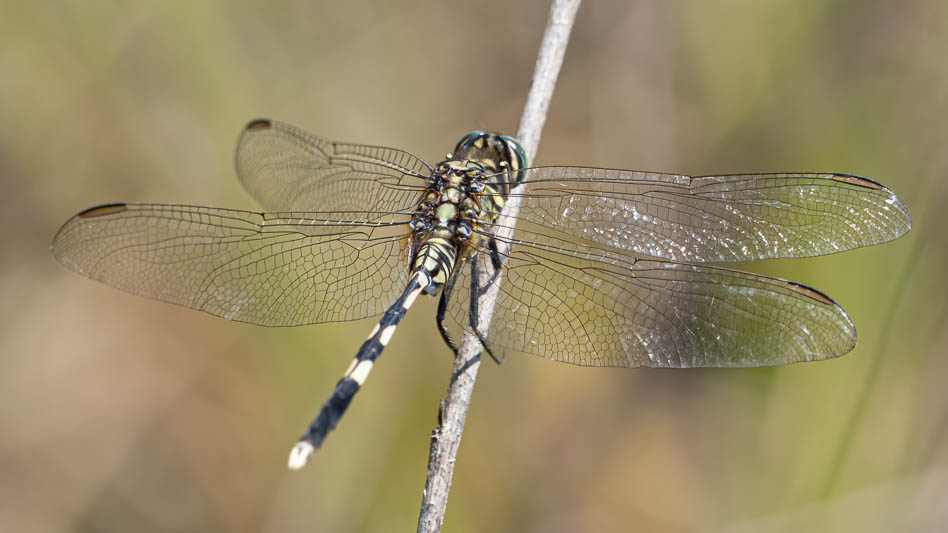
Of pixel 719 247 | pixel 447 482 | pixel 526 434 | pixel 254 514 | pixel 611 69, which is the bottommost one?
pixel 254 514

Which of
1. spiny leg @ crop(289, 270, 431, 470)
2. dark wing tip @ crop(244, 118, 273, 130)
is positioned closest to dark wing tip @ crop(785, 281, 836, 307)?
spiny leg @ crop(289, 270, 431, 470)

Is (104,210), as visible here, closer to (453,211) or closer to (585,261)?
(453,211)

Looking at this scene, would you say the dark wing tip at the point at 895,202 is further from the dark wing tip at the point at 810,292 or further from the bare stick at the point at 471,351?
the bare stick at the point at 471,351

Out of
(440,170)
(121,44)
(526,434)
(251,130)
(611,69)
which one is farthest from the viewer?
(611,69)

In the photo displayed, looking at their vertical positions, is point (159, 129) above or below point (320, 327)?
above

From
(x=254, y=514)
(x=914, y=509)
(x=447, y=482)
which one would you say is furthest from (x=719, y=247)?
(x=254, y=514)

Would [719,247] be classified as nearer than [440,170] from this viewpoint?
Yes

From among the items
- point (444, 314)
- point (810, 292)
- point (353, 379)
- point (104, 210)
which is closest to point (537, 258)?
point (444, 314)

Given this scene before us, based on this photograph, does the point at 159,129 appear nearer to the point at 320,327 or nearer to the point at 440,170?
the point at 320,327
